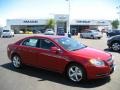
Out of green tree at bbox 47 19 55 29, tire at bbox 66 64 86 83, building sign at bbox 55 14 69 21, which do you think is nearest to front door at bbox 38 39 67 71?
tire at bbox 66 64 86 83

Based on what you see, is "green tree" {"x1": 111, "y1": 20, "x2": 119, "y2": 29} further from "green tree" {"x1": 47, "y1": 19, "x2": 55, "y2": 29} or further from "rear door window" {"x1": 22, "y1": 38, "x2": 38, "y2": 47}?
"rear door window" {"x1": 22, "y1": 38, "x2": 38, "y2": 47}

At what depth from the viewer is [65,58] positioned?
787 cm

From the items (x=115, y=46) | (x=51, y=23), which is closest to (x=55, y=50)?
(x=115, y=46)

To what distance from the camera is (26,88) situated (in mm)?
7133

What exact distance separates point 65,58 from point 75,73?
58cm

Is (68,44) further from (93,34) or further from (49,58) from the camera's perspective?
(93,34)

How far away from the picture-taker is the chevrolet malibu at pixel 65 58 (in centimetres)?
742

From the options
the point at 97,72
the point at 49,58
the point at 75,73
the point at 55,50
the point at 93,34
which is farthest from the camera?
the point at 93,34

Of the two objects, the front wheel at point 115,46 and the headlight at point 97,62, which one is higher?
the headlight at point 97,62

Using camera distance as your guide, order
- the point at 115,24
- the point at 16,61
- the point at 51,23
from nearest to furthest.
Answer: the point at 16,61
the point at 51,23
the point at 115,24

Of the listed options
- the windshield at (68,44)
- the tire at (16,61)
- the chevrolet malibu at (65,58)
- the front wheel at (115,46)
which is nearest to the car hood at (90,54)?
the chevrolet malibu at (65,58)

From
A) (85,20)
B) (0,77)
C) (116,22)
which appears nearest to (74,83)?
(0,77)

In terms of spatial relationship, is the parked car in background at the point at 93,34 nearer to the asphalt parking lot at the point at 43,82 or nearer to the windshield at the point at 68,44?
the asphalt parking lot at the point at 43,82

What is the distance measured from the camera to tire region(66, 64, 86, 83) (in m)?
7.55
